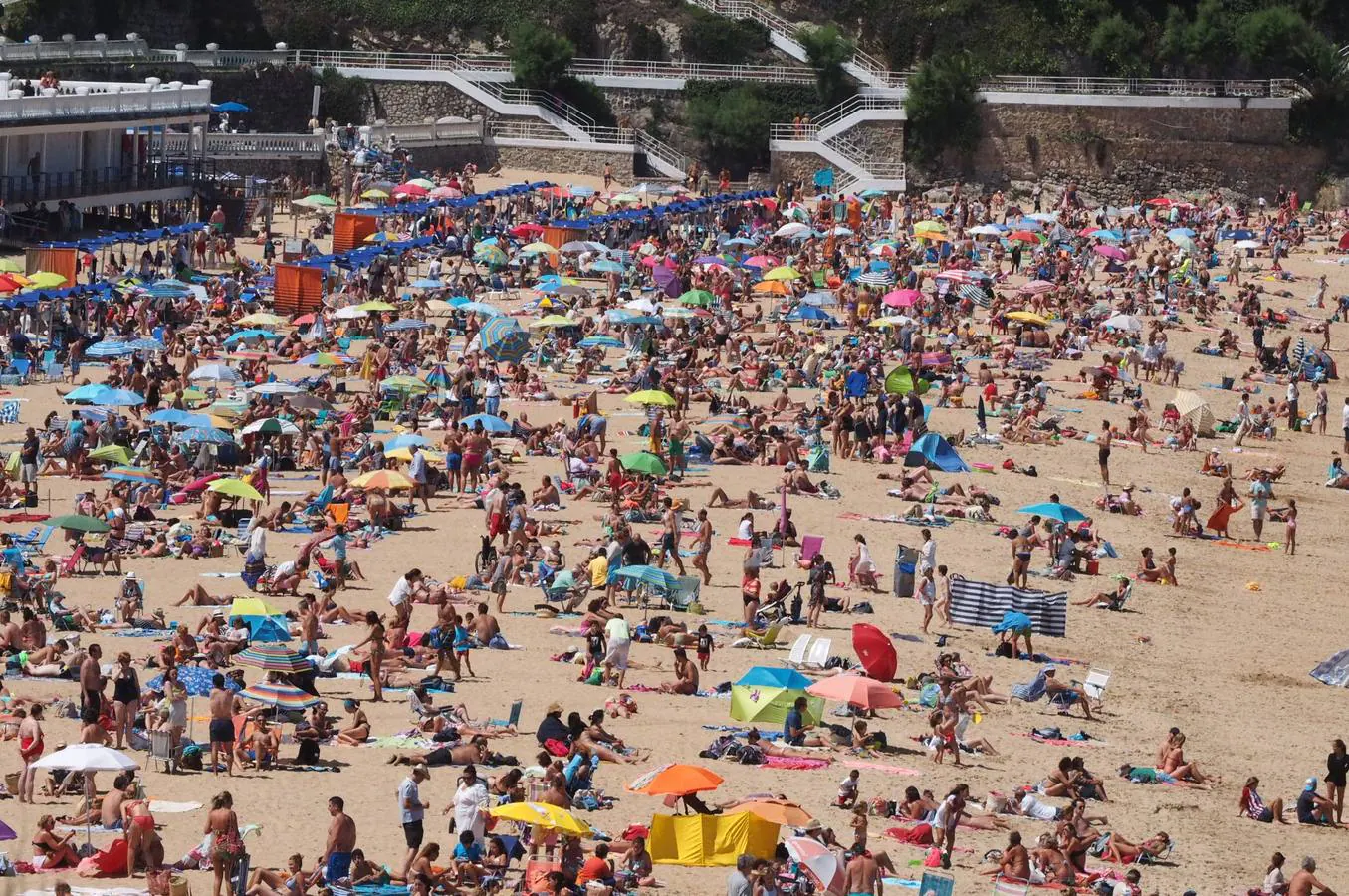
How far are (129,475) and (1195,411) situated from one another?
17.0 metres

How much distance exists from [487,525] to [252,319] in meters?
11.9

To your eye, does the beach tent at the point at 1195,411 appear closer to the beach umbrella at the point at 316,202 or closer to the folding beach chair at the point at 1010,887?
the folding beach chair at the point at 1010,887

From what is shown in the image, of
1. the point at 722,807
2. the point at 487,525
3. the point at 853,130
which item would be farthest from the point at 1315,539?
the point at 853,130

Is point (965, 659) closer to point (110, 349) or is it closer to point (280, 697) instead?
point (280, 697)

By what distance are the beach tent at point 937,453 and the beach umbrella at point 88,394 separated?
1041cm

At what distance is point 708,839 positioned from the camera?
16.3 metres

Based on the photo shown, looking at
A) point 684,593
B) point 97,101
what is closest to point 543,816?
point 684,593

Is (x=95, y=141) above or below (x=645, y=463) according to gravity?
above

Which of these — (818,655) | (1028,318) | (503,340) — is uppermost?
(1028,318)

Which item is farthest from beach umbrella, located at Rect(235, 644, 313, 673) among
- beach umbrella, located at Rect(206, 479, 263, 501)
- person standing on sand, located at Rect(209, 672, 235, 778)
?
beach umbrella, located at Rect(206, 479, 263, 501)

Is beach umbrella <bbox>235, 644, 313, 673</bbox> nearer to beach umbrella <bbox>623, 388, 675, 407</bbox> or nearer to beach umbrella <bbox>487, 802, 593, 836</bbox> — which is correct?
beach umbrella <bbox>487, 802, 593, 836</bbox>

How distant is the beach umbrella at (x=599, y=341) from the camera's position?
35906 mm

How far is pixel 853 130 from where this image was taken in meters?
60.5

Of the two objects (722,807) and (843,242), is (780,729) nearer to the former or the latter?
(722,807)
